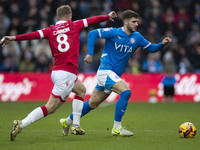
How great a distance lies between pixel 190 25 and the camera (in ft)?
68.2

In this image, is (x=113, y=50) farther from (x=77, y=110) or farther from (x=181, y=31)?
(x=181, y=31)

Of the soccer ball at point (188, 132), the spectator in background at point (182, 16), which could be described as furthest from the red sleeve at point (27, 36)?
the spectator in background at point (182, 16)

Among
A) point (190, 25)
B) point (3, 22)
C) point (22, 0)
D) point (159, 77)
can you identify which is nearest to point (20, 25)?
point (3, 22)

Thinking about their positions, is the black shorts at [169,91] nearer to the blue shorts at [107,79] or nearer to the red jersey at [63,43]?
the blue shorts at [107,79]

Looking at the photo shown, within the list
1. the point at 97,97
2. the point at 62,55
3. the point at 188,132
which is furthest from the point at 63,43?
the point at 188,132

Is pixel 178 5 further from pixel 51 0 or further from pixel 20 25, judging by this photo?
pixel 20 25

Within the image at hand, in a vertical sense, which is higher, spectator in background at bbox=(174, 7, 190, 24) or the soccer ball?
spectator in background at bbox=(174, 7, 190, 24)

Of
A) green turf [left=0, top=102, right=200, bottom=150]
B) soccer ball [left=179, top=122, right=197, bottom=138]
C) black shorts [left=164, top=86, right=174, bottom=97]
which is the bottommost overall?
green turf [left=0, top=102, right=200, bottom=150]

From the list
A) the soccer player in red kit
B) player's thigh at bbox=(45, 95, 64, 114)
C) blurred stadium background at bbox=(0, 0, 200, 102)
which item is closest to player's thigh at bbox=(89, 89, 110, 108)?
the soccer player in red kit

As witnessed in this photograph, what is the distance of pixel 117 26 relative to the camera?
18.8 m

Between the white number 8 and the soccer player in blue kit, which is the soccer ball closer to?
the soccer player in blue kit

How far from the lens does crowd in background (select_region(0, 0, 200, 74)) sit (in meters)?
18.7

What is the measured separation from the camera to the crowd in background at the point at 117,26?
1872 cm

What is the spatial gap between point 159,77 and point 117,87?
35.5 ft
